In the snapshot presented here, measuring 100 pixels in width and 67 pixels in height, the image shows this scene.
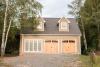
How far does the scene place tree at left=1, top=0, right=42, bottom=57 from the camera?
46.1 m

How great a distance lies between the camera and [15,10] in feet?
153

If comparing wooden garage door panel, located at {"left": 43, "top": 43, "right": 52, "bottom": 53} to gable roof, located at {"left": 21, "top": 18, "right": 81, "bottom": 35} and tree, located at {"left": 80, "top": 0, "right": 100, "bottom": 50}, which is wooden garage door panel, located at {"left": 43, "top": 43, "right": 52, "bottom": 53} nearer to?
gable roof, located at {"left": 21, "top": 18, "right": 81, "bottom": 35}

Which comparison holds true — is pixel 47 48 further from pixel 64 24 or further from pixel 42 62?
pixel 42 62

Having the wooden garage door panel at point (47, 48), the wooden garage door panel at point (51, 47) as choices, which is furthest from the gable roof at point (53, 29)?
the wooden garage door panel at point (47, 48)

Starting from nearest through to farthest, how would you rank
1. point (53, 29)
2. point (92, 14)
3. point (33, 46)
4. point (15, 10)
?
point (15, 10) → point (33, 46) → point (53, 29) → point (92, 14)

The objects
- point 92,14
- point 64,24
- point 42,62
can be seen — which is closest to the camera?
point 42,62

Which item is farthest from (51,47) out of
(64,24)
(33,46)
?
(64,24)

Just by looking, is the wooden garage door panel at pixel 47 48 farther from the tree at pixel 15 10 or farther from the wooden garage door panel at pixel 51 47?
the tree at pixel 15 10

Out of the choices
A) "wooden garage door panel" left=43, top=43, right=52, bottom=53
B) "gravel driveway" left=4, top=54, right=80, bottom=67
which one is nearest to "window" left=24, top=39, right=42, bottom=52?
"wooden garage door panel" left=43, top=43, right=52, bottom=53

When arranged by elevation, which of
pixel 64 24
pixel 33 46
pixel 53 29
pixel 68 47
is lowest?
pixel 68 47

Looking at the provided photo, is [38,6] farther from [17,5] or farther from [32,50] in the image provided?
[32,50]

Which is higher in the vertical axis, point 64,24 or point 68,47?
point 64,24

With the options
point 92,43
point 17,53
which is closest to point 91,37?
point 92,43

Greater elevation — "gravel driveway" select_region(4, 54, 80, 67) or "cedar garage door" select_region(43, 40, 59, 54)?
"cedar garage door" select_region(43, 40, 59, 54)
